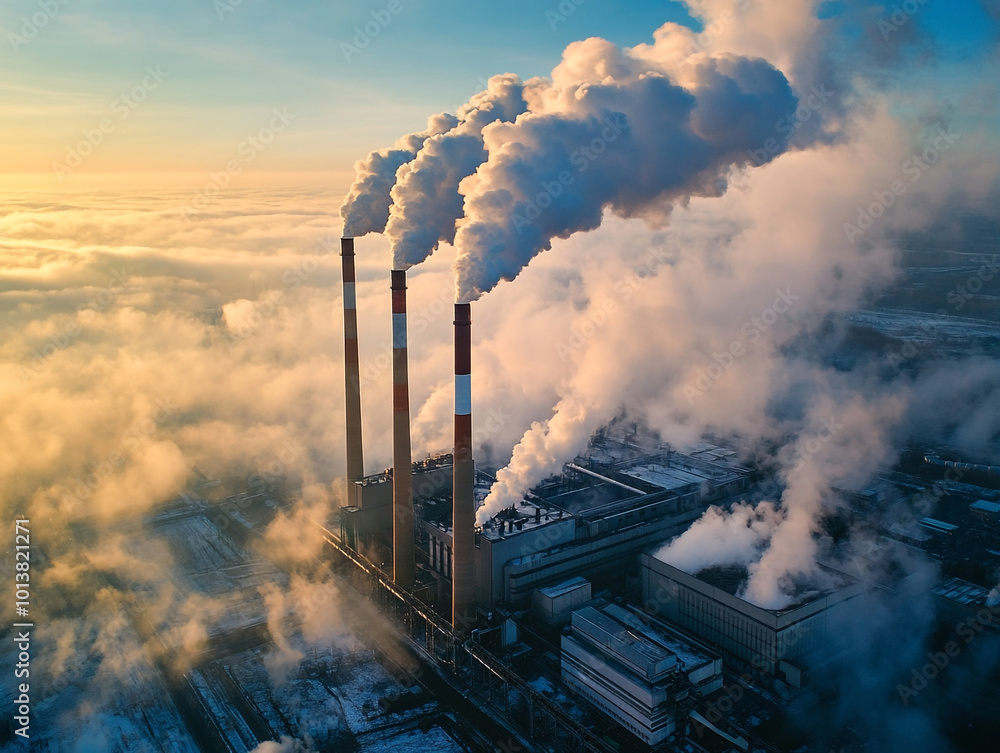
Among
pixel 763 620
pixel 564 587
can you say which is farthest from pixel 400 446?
pixel 763 620

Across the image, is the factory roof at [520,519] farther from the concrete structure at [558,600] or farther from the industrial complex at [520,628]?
the concrete structure at [558,600]

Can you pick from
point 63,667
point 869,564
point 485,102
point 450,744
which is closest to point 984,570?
point 869,564

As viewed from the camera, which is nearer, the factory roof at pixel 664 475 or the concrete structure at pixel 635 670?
the concrete structure at pixel 635 670

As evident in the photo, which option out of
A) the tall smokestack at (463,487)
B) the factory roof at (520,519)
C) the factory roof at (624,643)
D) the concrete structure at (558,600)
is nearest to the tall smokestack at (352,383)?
the factory roof at (520,519)

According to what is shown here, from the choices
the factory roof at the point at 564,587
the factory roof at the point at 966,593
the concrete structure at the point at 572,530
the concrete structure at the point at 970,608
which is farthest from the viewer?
the concrete structure at the point at 572,530

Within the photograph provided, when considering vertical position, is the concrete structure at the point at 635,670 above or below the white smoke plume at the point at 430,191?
below

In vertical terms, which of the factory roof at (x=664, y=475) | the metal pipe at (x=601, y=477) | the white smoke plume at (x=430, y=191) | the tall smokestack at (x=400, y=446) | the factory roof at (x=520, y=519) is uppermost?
the white smoke plume at (x=430, y=191)

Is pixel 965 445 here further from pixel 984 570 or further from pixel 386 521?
pixel 386 521
